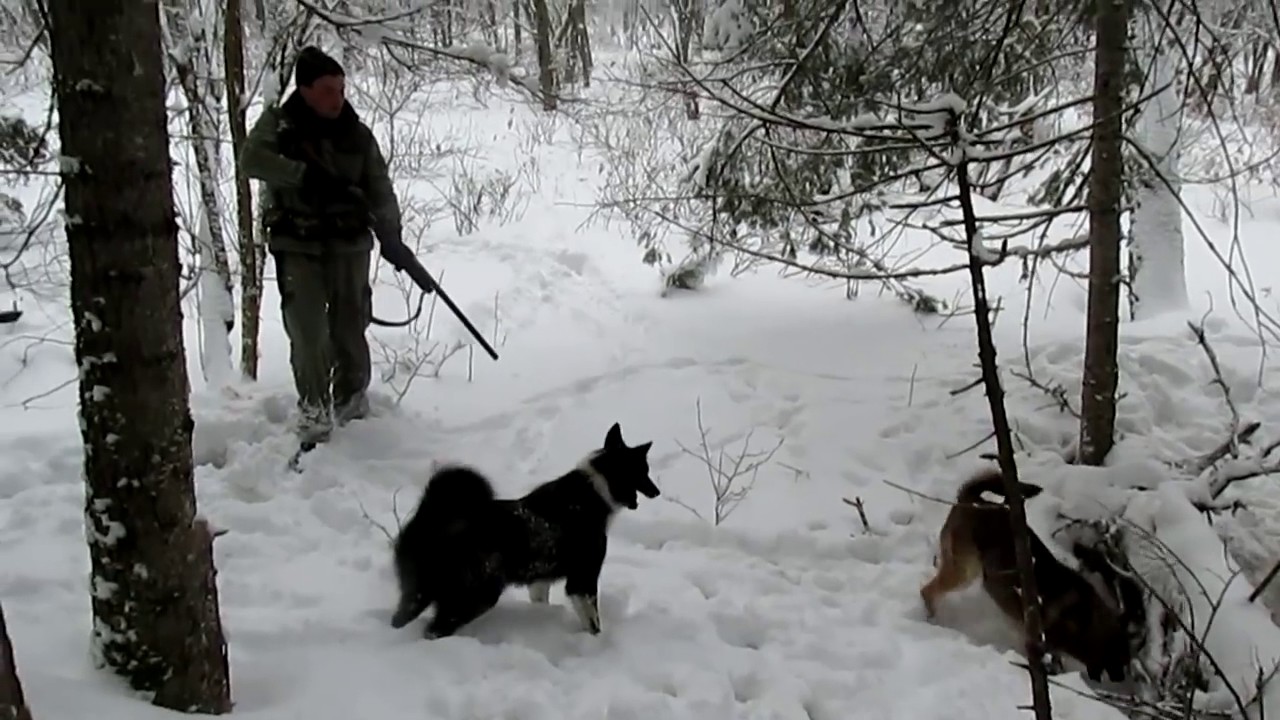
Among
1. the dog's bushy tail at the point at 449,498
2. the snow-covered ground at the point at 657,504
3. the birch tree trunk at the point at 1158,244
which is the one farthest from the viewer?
the birch tree trunk at the point at 1158,244

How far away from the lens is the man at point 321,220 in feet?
15.5

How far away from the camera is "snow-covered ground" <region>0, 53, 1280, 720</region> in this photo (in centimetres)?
327

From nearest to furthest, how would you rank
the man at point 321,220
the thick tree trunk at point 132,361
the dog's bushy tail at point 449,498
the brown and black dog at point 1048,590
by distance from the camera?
the thick tree trunk at point 132,361, the dog's bushy tail at point 449,498, the brown and black dog at point 1048,590, the man at point 321,220

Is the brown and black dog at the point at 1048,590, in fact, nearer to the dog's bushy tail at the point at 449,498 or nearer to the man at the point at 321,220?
the dog's bushy tail at the point at 449,498

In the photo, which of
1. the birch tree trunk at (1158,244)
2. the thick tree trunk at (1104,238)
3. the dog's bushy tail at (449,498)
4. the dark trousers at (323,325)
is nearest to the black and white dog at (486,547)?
the dog's bushy tail at (449,498)

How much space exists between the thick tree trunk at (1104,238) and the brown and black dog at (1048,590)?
3.54ft

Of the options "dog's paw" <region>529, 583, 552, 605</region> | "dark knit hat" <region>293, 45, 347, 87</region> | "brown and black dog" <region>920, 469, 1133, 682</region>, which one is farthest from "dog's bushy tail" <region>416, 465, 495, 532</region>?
"dark knit hat" <region>293, 45, 347, 87</region>

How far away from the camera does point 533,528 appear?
368cm

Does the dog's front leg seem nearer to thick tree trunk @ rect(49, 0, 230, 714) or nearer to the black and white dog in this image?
the black and white dog

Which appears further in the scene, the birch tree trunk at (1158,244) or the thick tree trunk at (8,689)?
the birch tree trunk at (1158,244)

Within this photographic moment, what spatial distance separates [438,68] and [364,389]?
2.38 m

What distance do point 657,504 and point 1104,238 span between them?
8.59 feet

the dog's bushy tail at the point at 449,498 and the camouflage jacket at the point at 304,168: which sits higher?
the camouflage jacket at the point at 304,168

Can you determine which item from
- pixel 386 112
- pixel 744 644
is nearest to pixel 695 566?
pixel 744 644
